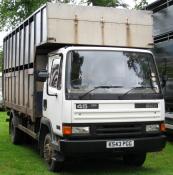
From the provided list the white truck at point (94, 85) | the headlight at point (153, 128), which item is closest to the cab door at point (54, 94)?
the white truck at point (94, 85)

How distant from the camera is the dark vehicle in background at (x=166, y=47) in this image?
13.0 m

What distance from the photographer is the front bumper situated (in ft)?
28.2

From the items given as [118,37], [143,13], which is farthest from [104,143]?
[143,13]

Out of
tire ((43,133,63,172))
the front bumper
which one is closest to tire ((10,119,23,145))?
tire ((43,133,63,172))

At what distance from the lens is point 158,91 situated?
9250 millimetres

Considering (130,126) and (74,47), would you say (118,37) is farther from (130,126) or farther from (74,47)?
(130,126)

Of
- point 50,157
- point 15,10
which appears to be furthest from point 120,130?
point 15,10

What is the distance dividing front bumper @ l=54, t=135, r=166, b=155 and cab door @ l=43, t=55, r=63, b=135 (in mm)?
406

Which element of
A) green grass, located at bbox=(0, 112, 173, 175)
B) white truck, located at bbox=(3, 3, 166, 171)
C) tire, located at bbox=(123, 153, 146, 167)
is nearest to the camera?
white truck, located at bbox=(3, 3, 166, 171)

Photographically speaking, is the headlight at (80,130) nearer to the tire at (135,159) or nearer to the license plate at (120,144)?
the license plate at (120,144)

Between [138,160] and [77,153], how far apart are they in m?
1.99

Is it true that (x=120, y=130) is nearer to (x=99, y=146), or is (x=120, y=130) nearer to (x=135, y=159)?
(x=99, y=146)

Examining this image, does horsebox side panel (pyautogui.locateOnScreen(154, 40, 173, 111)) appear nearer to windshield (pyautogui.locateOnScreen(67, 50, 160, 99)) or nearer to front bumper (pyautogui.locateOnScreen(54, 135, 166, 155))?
windshield (pyautogui.locateOnScreen(67, 50, 160, 99))

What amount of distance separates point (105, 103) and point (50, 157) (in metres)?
1.69
